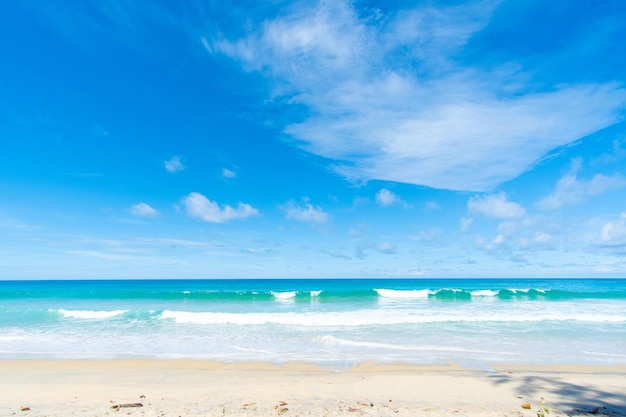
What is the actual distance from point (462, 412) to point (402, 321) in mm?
11082

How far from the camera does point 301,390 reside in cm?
690

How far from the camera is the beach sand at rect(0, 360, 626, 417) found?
5801mm

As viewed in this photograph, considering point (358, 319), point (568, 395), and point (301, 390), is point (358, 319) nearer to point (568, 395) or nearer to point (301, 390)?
point (301, 390)

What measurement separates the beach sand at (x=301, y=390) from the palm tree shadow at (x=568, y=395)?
0.7 inches

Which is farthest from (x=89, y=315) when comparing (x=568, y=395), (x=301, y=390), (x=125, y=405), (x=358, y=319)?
(x=568, y=395)

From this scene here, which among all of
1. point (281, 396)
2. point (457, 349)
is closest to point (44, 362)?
point (281, 396)

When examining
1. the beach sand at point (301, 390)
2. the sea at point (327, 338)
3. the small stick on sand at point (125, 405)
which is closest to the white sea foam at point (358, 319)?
the sea at point (327, 338)

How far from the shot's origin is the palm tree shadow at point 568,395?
5781mm

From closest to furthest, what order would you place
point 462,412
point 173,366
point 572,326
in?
1. point 462,412
2. point 173,366
3. point 572,326

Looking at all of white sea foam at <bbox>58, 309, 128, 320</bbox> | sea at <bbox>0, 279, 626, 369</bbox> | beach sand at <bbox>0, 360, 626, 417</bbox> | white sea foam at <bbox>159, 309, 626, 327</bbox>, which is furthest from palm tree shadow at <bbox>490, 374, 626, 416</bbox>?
white sea foam at <bbox>58, 309, 128, 320</bbox>

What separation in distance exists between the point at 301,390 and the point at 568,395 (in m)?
5.39

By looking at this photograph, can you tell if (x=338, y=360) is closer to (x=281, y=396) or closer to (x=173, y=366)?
(x=281, y=396)

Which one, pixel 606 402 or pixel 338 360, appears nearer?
pixel 606 402

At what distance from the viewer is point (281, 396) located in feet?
21.5
